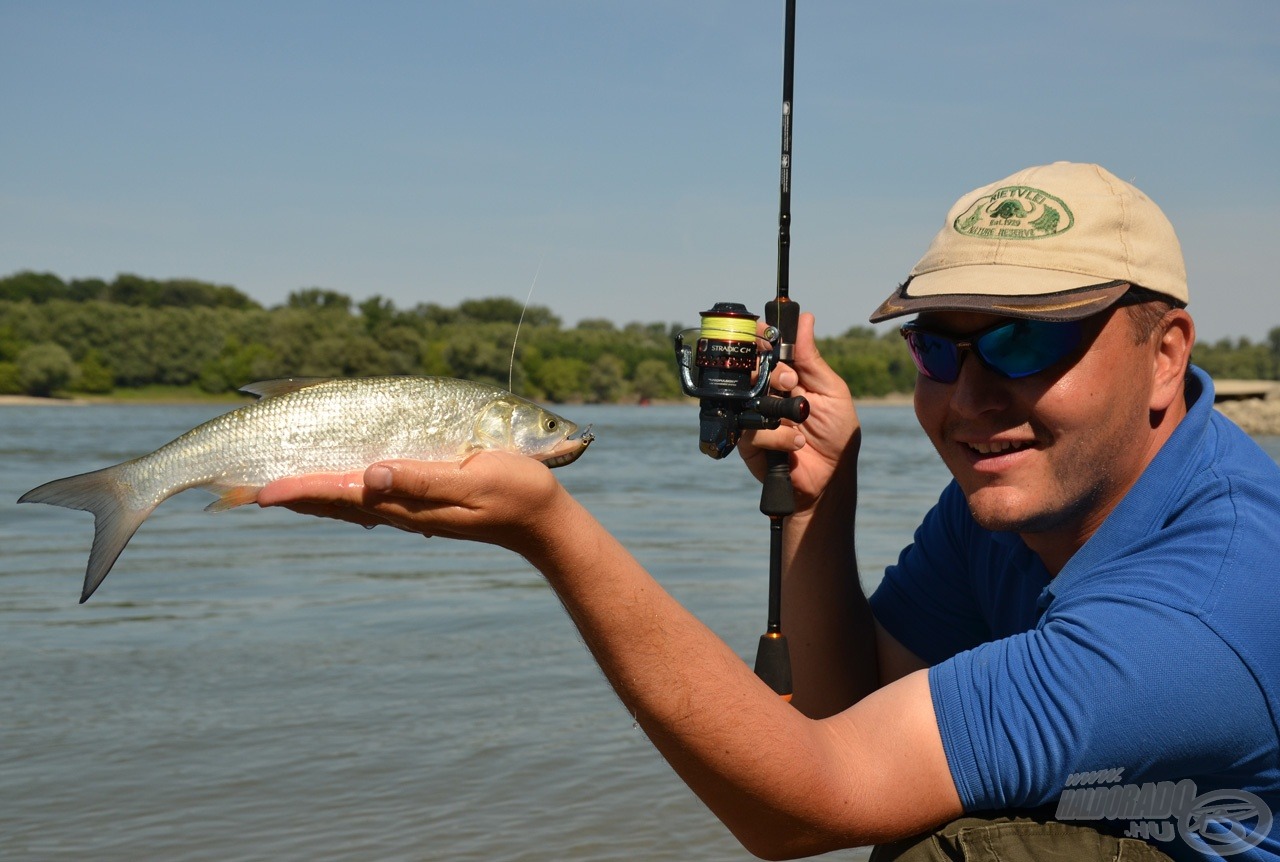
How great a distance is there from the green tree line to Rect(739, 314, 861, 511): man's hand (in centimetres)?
486

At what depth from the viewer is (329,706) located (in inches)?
285

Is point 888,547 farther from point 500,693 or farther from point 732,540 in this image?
point 500,693

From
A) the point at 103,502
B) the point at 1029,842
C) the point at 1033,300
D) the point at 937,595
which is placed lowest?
the point at 1029,842

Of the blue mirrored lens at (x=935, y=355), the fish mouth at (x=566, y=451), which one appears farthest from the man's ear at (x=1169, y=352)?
the fish mouth at (x=566, y=451)

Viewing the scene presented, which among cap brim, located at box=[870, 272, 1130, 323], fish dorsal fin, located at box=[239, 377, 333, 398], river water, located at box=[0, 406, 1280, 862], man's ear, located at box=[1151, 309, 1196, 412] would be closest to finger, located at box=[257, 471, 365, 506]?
fish dorsal fin, located at box=[239, 377, 333, 398]

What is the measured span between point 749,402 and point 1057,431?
0.88m

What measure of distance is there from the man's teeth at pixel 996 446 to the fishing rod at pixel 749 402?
515 mm

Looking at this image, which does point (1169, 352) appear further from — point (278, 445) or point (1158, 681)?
point (278, 445)

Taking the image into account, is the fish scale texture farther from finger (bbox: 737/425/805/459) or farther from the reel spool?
finger (bbox: 737/425/805/459)

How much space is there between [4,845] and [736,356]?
13.6 ft

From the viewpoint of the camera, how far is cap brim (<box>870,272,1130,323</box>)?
95.9 inches

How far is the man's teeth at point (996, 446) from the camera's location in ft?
8.60

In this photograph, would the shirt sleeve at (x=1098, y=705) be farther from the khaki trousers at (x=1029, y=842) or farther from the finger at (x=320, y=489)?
the finger at (x=320, y=489)

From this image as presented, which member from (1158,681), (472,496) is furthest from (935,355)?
(472,496)
